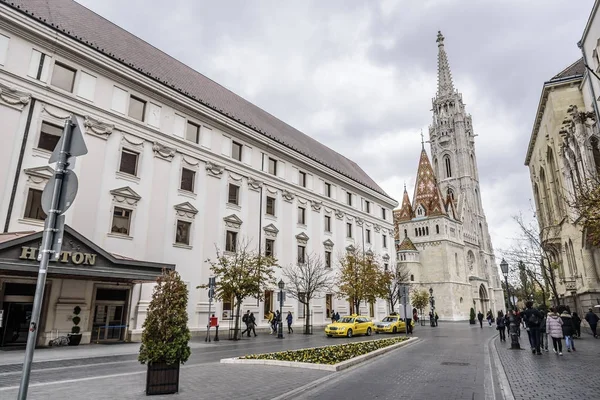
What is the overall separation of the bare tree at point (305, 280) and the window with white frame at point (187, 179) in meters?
10.6

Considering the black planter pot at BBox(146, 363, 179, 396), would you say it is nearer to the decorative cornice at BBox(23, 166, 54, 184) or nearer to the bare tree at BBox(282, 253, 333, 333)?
the decorative cornice at BBox(23, 166, 54, 184)

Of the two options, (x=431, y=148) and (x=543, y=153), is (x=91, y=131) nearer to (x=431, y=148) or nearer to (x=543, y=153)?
(x=543, y=153)

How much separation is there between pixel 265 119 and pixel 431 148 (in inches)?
2916

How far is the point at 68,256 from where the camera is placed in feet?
51.1

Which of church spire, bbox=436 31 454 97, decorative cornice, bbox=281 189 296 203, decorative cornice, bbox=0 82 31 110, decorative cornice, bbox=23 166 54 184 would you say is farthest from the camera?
church spire, bbox=436 31 454 97

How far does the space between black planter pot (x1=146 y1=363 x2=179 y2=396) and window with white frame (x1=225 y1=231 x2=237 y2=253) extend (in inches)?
744

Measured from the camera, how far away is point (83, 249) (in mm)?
16156

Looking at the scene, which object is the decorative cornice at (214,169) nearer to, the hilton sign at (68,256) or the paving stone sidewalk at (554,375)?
the hilton sign at (68,256)

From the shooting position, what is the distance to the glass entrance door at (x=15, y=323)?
52.4 feet

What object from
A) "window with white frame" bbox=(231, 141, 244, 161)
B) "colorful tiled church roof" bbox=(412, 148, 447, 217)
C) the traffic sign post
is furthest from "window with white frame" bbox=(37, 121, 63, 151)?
"colorful tiled church roof" bbox=(412, 148, 447, 217)

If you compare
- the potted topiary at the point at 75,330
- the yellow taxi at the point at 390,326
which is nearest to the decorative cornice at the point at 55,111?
the potted topiary at the point at 75,330

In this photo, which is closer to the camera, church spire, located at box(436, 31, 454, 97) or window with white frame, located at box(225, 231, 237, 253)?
window with white frame, located at box(225, 231, 237, 253)

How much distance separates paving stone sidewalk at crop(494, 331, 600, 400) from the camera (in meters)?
7.53

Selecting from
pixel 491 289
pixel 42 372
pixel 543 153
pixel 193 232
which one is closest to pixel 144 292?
pixel 193 232
